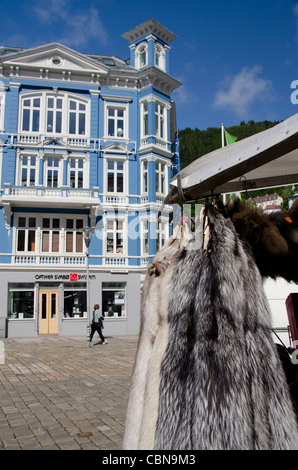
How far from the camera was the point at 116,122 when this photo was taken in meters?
24.1

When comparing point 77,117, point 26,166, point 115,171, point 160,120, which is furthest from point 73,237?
point 160,120

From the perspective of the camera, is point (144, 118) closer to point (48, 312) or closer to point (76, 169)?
point (76, 169)

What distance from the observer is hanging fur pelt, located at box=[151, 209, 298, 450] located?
1543 mm

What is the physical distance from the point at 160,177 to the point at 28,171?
7.71 m

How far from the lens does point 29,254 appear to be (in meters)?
21.6

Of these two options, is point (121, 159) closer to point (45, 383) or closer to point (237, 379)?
point (45, 383)

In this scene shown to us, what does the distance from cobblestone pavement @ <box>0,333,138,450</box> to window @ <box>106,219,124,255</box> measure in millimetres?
11029

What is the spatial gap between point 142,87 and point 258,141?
24.3m

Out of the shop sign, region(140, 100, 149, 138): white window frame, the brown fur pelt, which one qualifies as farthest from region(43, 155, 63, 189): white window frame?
the brown fur pelt

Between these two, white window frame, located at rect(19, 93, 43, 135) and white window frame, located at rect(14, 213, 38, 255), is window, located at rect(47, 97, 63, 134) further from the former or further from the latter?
white window frame, located at rect(14, 213, 38, 255)

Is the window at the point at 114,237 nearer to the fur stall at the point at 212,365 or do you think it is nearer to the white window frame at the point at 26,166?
the white window frame at the point at 26,166

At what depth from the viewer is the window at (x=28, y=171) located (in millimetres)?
22172

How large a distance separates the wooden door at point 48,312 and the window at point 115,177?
6902 mm
